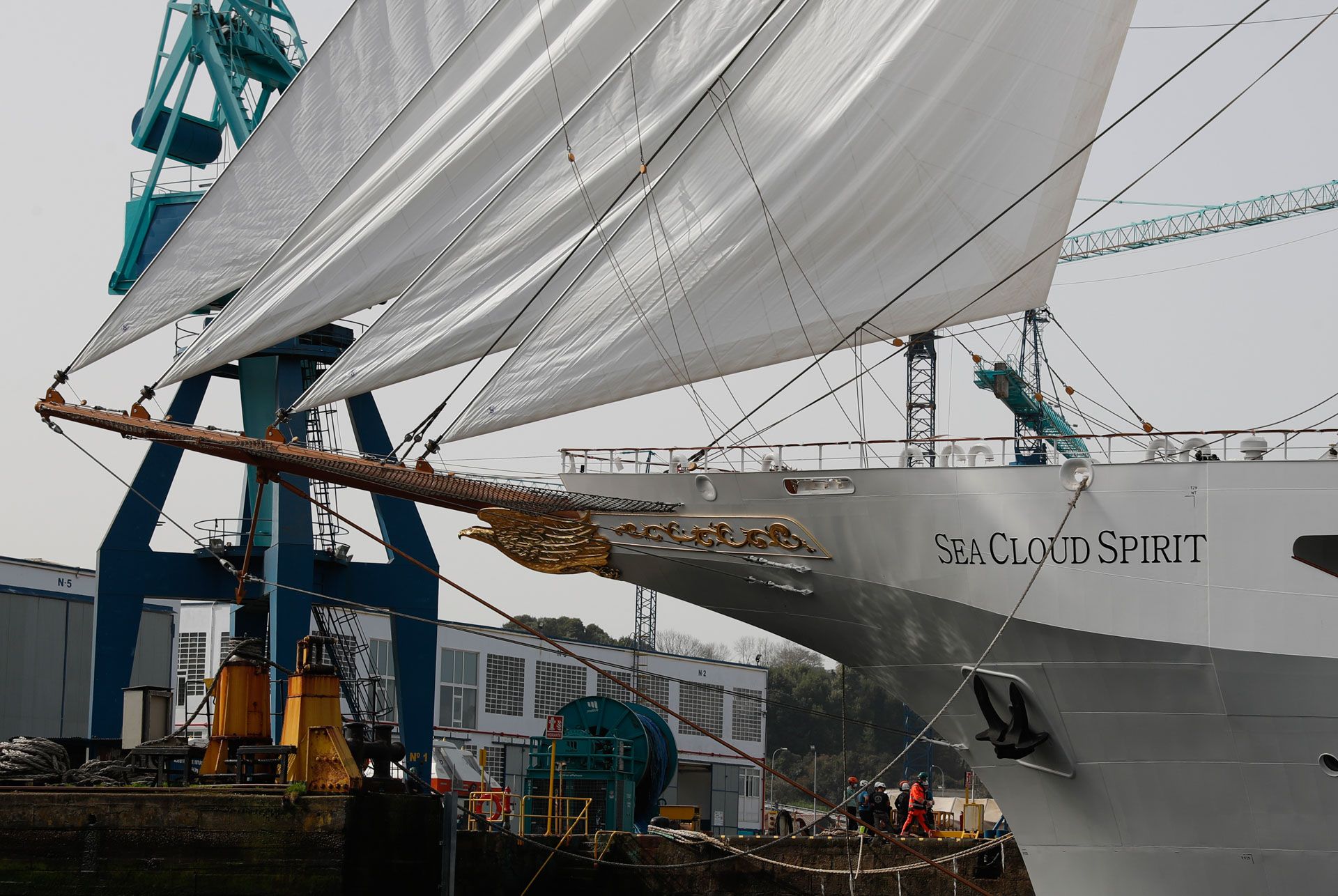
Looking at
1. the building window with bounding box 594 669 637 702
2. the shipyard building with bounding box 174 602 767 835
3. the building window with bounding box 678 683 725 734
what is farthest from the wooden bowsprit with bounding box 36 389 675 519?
the building window with bounding box 678 683 725 734

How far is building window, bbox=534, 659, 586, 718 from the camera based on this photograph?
1859 inches

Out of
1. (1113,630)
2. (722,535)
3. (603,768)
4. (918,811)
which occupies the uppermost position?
(722,535)

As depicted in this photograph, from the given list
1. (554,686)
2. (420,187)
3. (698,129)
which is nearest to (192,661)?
(554,686)

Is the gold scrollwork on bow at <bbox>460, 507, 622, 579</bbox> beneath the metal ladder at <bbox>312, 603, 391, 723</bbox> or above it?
above

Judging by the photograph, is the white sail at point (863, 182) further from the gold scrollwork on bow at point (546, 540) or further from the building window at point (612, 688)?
the building window at point (612, 688)

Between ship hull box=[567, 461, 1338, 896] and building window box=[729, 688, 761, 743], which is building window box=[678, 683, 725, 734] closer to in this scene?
building window box=[729, 688, 761, 743]

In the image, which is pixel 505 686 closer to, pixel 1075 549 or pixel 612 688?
pixel 612 688

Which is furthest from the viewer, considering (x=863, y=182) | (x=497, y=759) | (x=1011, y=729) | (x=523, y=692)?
(x=523, y=692)

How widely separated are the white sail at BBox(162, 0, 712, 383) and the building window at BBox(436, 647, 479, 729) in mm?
25723

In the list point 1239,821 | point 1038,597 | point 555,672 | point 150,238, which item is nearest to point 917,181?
point 1038,597

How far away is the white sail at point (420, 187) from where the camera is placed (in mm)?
18844

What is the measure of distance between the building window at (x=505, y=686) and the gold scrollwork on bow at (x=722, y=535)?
28.8 meters

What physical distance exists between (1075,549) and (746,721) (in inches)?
1523

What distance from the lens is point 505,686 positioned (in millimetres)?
45969
